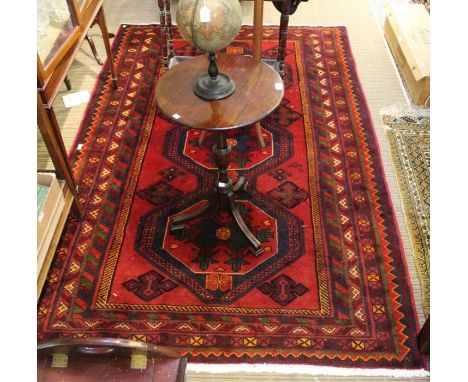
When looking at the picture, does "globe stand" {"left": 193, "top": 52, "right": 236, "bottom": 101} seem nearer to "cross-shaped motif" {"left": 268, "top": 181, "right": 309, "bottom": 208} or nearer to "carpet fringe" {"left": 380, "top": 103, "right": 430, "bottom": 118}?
"cross-shaped motif" {"left": 268, "top": 181, "right": 309, "bottom": 208}

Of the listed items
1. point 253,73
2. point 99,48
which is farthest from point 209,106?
point 99,48

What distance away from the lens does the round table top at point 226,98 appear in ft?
7.50

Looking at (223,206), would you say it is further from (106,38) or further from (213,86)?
(106,38)

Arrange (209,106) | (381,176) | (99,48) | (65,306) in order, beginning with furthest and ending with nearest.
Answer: (99,48) < (381,176) < (65,306) < (209,106)

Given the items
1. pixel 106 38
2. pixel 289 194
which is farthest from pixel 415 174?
pixel 106 38

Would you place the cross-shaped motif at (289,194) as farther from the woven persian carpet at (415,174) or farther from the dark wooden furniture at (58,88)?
the dark wooden furniture at (58,88)

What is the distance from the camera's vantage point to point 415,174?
140 inches

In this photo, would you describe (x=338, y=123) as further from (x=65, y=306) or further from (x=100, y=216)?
(x=65, y=306)

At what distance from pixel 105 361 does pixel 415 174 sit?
269 cm

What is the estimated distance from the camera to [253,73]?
258cm

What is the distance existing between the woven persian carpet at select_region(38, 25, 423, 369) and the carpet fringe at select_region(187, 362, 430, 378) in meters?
0.04

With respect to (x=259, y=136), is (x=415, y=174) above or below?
below

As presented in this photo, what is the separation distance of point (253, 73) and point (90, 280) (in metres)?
1.64

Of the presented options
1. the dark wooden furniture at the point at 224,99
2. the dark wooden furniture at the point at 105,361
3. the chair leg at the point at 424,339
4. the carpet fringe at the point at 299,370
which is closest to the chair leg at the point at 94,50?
the dark wooden furniture at the point at 224,99
